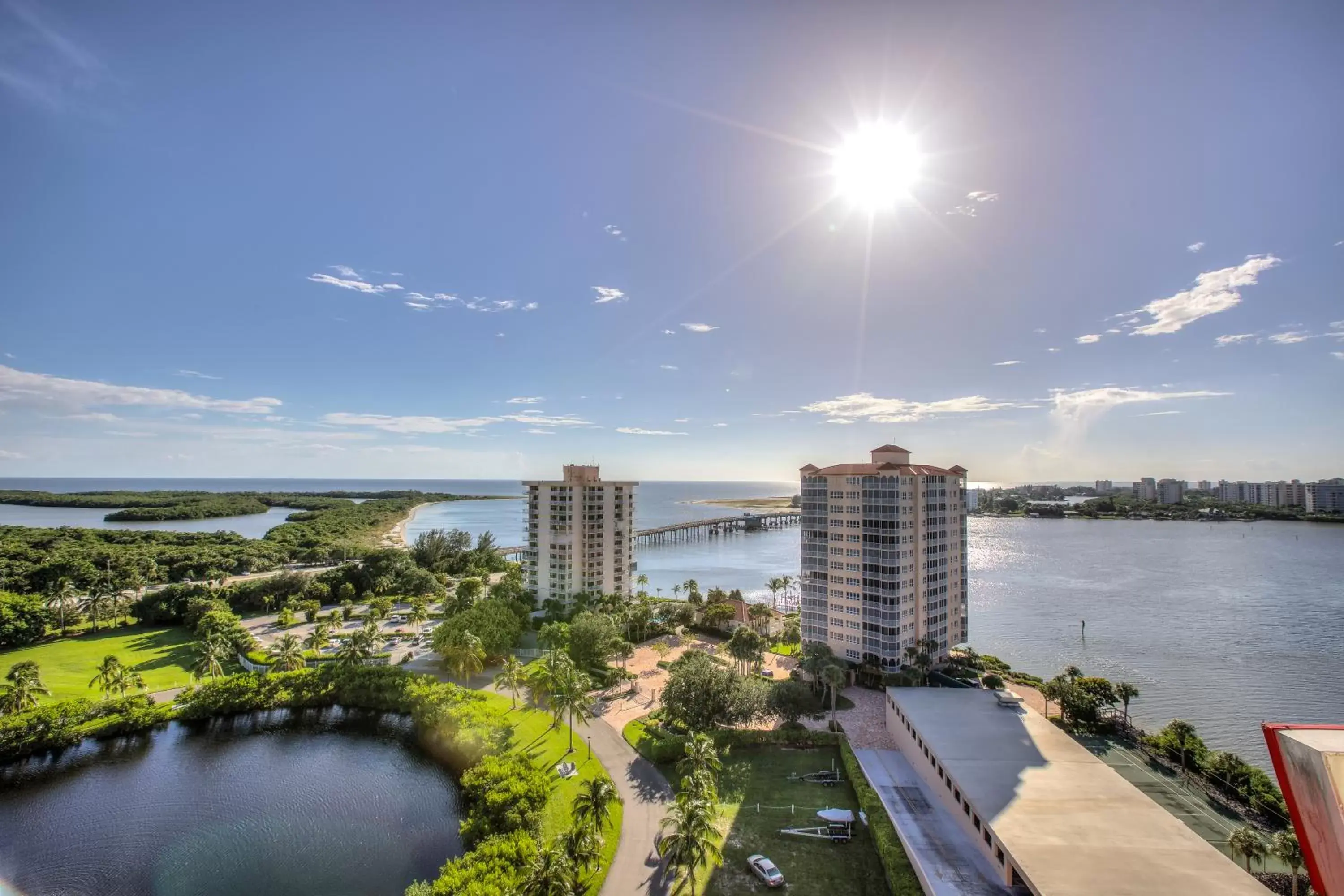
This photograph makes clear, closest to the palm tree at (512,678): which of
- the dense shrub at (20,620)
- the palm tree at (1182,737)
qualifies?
the palm tree at (1182,737)

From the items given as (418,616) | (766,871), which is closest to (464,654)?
(418,616)

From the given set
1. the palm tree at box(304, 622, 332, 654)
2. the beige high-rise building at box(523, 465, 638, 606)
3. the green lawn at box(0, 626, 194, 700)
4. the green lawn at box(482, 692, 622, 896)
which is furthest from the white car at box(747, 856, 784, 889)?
the green lawn at box(0, 626, 194, 700)

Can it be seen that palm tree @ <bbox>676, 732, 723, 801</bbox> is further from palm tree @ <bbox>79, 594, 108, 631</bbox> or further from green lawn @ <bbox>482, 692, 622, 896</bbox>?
palm tree @ <bbox>79, 594, 108, 631</bbox>

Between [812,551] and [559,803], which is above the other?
[812,551]

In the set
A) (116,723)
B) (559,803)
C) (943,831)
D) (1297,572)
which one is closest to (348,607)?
(116,723)

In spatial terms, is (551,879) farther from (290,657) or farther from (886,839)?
(290,657)

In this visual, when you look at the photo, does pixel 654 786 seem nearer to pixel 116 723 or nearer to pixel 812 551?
pixel 812 551
